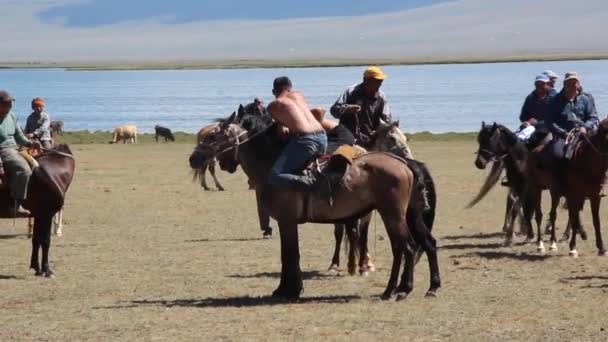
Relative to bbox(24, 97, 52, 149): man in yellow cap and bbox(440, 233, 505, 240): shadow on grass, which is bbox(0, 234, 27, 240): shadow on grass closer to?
bbox(24, 97, 52, 149): man in yellow cap

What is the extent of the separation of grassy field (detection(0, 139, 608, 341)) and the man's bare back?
5.69 feet

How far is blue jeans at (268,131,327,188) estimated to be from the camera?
42.9 ft

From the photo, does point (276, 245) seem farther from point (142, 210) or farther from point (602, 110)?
point (602, 110)

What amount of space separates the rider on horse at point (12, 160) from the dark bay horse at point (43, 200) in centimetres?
15

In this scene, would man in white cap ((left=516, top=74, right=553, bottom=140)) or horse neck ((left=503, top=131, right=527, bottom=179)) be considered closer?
horse neck ((left=503, top=131, right=527, bottom=179))

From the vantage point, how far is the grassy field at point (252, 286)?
38.4 ft

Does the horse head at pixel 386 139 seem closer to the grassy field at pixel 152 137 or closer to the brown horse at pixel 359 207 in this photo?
the brown horse at pixel 359 207

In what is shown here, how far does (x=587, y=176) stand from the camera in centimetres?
1666

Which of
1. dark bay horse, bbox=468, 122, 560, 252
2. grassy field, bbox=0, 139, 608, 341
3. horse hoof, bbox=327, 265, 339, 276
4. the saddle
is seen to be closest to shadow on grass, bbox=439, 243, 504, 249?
grassy field, bbox=0, 139, 608, 341

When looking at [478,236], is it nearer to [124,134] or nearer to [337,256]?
[337,256]

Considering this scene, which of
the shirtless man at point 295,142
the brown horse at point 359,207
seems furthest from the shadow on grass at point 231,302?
the shirtless man at point 295,142

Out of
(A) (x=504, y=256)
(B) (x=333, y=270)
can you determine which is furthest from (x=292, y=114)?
(A) (x=504, y=256)

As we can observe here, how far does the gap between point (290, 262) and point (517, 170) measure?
5.59m

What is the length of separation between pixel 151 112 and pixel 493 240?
61884mm
